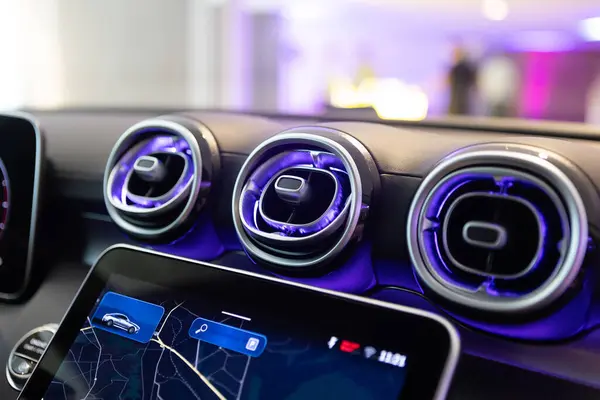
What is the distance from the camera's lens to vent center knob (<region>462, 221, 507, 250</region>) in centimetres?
44

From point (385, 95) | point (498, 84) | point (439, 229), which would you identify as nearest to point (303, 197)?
point (439, 229)

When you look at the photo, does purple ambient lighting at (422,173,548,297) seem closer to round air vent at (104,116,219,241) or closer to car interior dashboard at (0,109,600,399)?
car interior dashboard at (0,109,600,399)

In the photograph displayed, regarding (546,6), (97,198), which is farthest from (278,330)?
(546,6)

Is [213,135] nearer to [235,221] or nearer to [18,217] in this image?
[235,221]

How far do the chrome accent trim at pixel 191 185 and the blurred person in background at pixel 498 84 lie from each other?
559cm

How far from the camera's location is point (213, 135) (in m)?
0.64

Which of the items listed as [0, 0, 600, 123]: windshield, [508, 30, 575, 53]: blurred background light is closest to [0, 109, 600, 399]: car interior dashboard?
[0, 0, 600, 123]: windshield

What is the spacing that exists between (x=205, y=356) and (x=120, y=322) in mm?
98

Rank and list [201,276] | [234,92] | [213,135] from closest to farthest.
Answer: [201,276] → [213,135] → [234,92]

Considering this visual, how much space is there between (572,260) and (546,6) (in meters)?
5.37

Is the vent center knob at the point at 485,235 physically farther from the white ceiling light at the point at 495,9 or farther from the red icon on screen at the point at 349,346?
the white ceiling light at the point at 495,9

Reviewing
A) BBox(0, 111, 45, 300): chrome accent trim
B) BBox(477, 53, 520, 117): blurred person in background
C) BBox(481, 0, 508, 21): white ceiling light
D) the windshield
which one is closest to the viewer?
BBox(0, 111, 45, 300): chrome accent trim

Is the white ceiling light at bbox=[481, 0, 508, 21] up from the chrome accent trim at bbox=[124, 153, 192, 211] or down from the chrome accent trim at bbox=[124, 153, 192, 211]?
up

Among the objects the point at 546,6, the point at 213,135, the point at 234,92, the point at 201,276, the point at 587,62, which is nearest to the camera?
the point at 201,276
